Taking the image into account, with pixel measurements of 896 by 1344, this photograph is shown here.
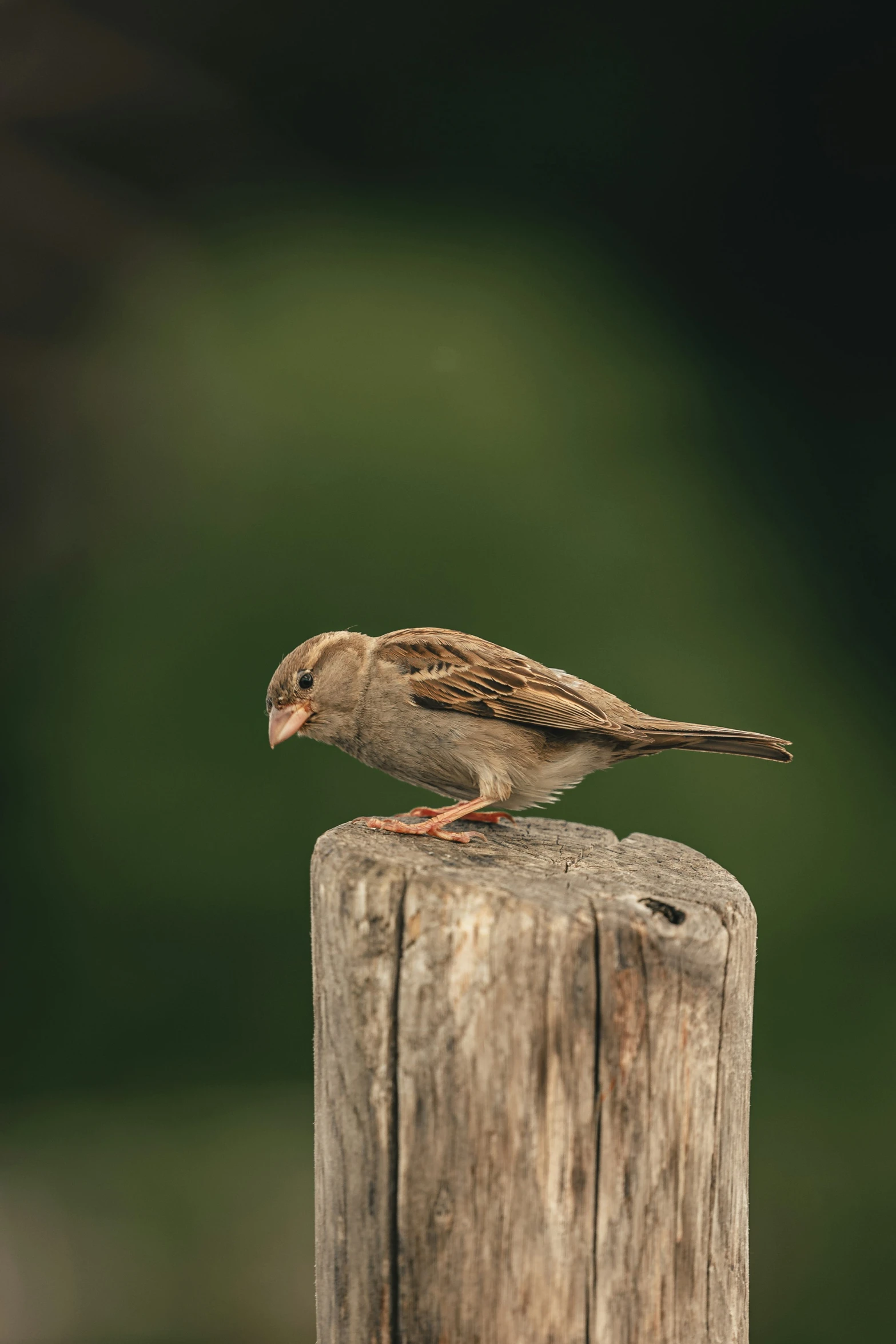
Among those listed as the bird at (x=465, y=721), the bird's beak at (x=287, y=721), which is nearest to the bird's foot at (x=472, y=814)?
the bird at (x=465, y=721)

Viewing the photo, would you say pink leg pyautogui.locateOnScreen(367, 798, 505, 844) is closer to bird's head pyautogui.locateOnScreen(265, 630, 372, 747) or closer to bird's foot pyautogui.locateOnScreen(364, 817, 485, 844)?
bird's foot pyautogui.locateOnScreen(364, 817, 485, 844)

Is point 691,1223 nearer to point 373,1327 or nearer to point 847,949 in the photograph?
point 373,1327

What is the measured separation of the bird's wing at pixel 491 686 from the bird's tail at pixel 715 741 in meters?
0.11

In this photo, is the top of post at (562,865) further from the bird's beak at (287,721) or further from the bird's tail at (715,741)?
the bird's beak at (287,721)

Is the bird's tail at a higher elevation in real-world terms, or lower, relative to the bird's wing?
lower

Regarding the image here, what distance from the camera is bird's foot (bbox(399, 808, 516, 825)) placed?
324 cm

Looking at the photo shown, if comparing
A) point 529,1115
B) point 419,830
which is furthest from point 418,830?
point 529,1115

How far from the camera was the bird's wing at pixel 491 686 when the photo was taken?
3.28 metres

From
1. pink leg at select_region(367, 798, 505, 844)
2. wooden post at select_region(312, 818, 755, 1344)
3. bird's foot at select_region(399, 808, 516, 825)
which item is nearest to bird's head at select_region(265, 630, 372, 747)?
bird's foot at select_region(399, 808, 516, 825)

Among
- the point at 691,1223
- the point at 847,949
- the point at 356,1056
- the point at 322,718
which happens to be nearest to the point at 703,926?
the point at 691,1223

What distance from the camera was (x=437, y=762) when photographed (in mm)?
3357

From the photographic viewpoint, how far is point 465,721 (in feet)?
10.8

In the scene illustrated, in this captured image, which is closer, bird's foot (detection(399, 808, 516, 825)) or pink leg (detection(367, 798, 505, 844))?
pink leg (detection(367, 798, 505, 844))

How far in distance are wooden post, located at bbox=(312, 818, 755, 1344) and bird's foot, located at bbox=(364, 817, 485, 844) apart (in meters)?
0.63
